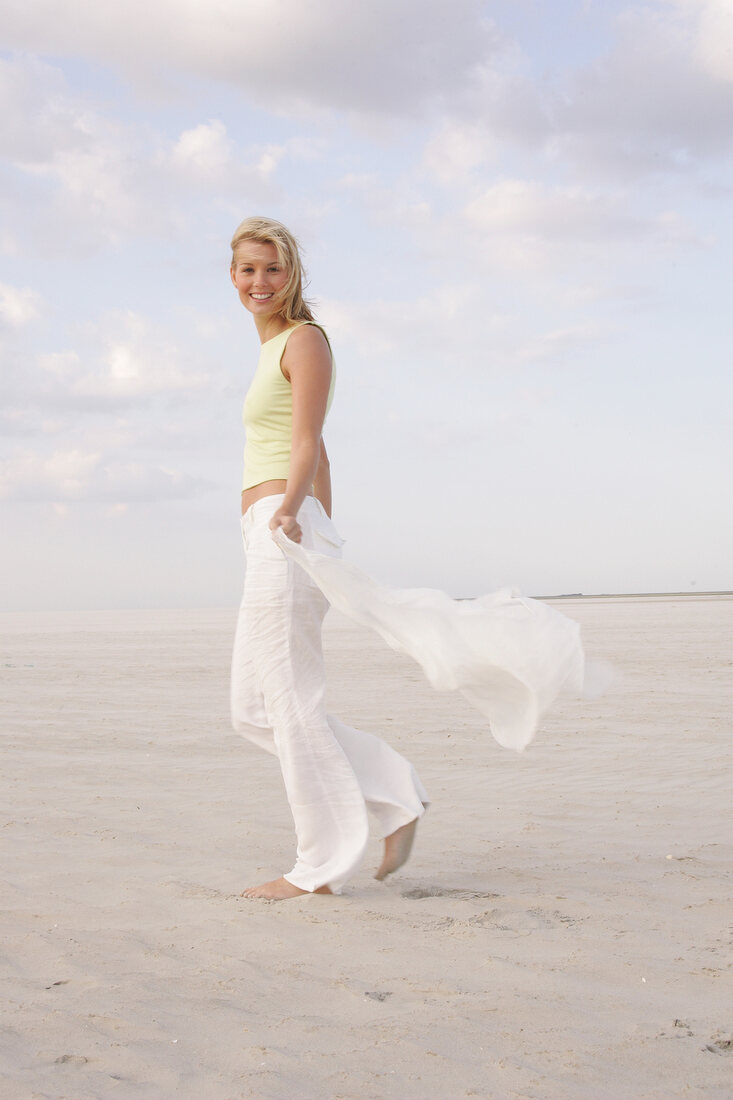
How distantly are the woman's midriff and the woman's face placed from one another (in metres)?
0.62

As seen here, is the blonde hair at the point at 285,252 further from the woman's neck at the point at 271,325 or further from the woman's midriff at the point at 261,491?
the woman's midriff at the point at 261,491

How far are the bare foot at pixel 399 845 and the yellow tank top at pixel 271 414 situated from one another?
1.33m

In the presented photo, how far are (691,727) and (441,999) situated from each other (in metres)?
5.32

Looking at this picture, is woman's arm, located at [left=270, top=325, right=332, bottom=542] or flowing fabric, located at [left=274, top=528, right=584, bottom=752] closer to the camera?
flowing fabric, located at [left=274, top=528, right=584, bottom=752]

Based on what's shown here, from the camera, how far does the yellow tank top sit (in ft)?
11.5

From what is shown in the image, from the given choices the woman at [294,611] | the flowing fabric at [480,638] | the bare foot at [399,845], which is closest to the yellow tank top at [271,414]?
the woman at [294,611]

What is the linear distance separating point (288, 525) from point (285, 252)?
990 mm

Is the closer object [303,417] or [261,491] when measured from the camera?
[303,417]

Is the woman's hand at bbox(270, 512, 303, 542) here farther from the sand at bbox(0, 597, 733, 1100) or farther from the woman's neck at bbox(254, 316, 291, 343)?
the sand at bbox(0, 597, 733, 1100)

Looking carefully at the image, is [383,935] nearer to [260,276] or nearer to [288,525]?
[288,525]

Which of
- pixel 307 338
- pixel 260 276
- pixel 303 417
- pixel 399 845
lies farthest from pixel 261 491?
pixel 399 845

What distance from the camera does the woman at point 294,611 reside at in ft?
11.3

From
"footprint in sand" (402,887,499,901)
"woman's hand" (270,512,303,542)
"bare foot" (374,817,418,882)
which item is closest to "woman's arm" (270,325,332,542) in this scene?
"woman's hand" (270,512,303,542)

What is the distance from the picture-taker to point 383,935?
3055 millimetres
